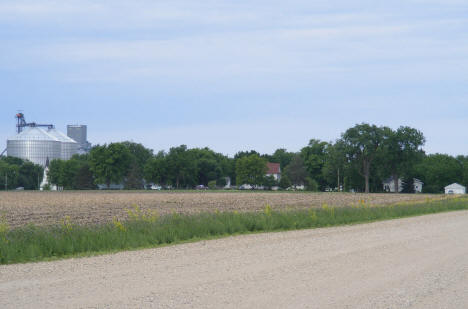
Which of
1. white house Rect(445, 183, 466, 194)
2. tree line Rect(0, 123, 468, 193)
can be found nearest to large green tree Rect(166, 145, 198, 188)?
tree line Rect(0, 123, 468, 193)

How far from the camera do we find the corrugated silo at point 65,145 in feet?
570

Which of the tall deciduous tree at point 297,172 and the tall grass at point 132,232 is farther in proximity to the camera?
the tall deciduous tree at point 297,172

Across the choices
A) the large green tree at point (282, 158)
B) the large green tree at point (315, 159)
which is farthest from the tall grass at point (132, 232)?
the large green tree at point (282, 158)

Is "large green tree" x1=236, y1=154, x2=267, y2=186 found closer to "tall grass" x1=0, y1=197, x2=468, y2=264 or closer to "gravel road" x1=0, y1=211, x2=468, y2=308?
"tall grass" x1=0, y1=197, x2=468, y2=264

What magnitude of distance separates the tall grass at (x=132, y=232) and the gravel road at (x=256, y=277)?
4.20ft

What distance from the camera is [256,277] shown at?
1154cm

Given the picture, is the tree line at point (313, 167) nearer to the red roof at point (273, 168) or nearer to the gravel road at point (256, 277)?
the red roof at point (273, 168)

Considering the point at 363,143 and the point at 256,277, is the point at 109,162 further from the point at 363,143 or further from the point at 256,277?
the point at 256,277

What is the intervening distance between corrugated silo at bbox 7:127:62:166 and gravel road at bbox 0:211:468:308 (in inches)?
6252

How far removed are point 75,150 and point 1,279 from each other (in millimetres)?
174279

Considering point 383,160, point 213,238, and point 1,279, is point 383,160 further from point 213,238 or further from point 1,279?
point 1,279

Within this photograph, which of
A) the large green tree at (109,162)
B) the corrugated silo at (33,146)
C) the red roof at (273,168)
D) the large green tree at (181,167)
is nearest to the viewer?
the large green tree at (109,162)

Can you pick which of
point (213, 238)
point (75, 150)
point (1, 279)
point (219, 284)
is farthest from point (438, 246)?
point (75, 150)

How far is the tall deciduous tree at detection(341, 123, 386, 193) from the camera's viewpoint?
98938 millimetres
